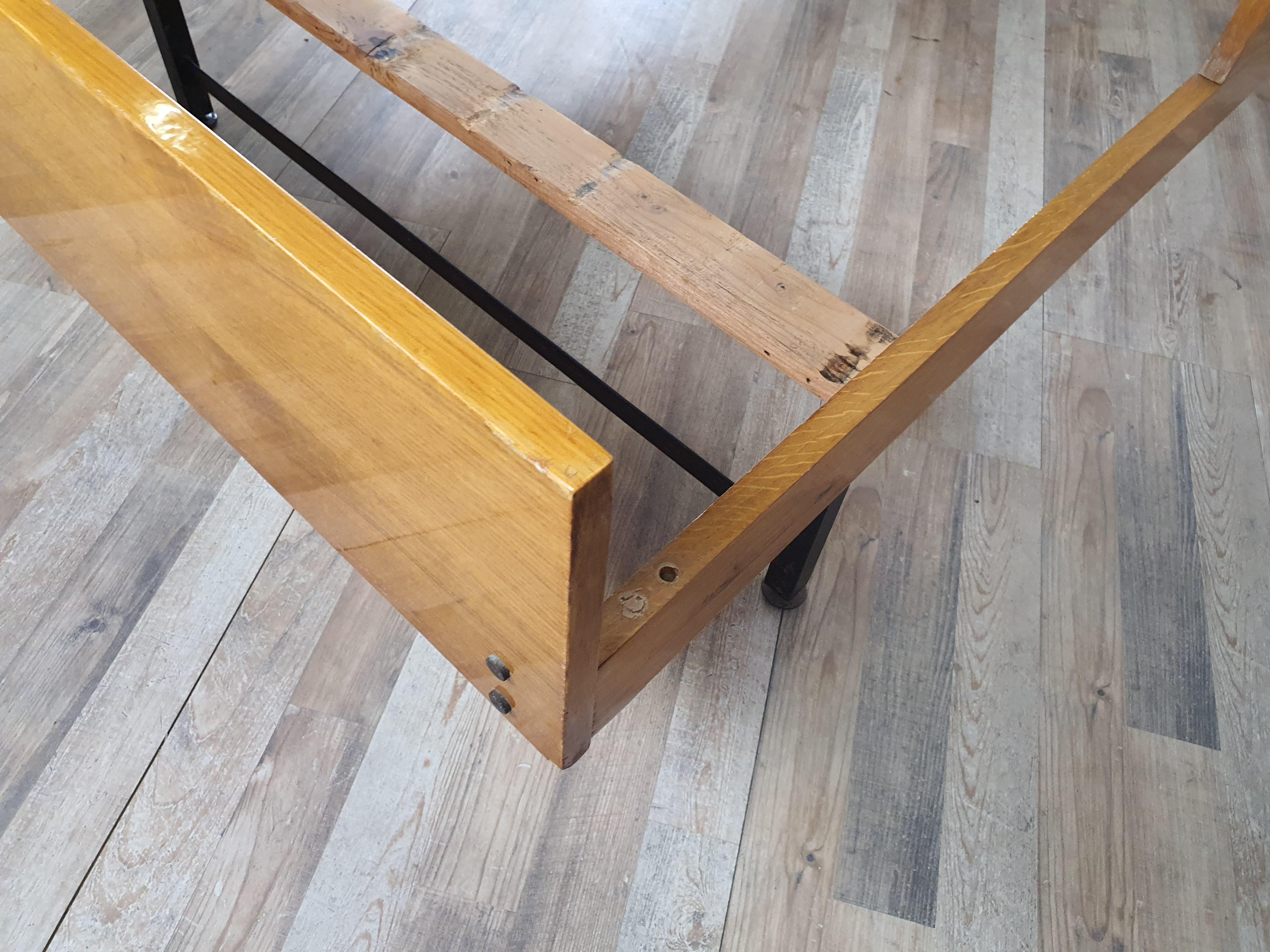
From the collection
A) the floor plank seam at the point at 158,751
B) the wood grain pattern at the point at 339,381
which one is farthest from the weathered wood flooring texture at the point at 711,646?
the wood grain pattern at the point at 339,381

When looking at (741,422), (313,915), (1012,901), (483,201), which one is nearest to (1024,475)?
(741,422)

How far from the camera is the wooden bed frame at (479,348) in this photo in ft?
1.74

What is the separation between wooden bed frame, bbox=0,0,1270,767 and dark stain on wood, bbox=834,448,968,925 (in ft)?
0.72

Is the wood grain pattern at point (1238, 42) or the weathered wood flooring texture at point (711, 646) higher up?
the wood grain pattern at point (1238, 42)

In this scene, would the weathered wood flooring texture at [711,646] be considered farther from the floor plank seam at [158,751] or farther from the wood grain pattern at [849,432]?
the wood grain pattern at [849,432]

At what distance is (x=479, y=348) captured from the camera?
50cm

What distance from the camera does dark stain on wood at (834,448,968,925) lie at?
1.16 metres

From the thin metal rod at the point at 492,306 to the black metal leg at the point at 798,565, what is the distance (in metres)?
0.11

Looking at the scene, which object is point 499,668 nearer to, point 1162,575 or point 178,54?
point 1162,575

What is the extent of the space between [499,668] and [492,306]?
82cm

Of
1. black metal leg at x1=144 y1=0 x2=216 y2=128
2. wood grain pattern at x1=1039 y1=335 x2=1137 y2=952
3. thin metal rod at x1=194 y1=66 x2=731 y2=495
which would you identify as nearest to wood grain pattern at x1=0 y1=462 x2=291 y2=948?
thin metal rod at x1=194 y1=66 x2=731 y2=495

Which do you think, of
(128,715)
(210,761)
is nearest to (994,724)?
(210,761)

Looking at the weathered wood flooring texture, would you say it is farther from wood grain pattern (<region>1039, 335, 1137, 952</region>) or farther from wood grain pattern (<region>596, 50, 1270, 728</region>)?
wood grain pattern (<region>596, 50, 1270, 728</region>)

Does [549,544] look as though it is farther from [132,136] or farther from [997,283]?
[997,283]
